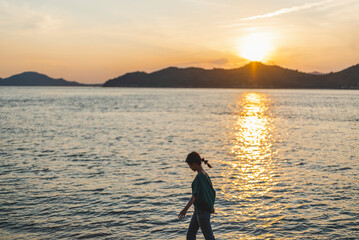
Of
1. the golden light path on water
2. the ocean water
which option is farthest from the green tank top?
the golden light path on water

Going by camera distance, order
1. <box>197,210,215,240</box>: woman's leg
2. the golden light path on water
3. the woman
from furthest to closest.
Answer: the golden light path on water < <box>197,210,215,240</box>: woman's leg < the woman

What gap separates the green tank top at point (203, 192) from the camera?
23.3ft

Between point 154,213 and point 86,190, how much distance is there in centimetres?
417

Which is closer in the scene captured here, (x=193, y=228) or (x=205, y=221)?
(x=205, y=221)

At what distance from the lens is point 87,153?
78.4ft

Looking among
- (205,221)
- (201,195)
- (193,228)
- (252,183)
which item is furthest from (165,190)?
(201,195)

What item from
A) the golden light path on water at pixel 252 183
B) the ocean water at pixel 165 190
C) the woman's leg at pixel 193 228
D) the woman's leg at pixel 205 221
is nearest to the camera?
the woman's leg at pixel 205 221

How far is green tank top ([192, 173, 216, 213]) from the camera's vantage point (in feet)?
23.3

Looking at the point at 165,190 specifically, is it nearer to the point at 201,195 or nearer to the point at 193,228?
the point at 193,228

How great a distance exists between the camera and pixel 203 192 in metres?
7.16

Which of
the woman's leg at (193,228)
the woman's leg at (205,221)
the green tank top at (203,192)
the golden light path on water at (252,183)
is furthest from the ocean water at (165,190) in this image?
the green tank top at (203,192)

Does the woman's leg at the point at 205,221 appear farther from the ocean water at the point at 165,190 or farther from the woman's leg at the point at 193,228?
the ocean water at the point at 165,190

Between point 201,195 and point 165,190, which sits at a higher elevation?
point 201,195

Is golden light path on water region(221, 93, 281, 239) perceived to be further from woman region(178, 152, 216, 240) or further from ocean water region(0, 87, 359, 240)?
woman region(178, 152, 216, 240)
